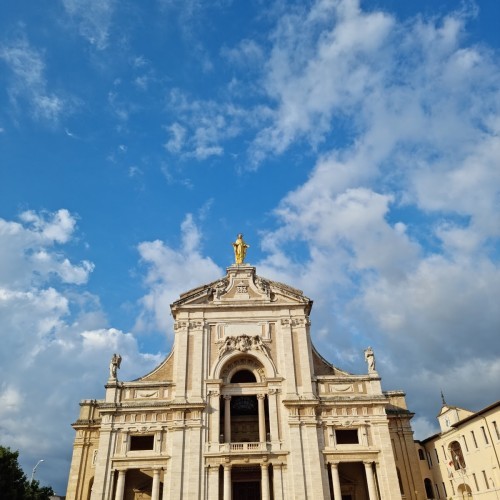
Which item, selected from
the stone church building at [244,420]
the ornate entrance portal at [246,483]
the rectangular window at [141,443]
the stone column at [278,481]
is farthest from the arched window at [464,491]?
the rectangular window at [141,443]

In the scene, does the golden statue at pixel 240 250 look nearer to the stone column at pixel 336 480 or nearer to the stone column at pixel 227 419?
the stone column at pixel 227 419

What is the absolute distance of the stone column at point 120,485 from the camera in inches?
1348

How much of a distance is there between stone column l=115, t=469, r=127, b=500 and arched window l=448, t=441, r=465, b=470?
28960 millimetres

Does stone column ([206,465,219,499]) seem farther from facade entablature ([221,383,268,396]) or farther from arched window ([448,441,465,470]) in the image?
arched window ([448,441,465,470])

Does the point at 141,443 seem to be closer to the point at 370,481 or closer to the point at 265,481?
the point at 265,481

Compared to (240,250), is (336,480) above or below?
below

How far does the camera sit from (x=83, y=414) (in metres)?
41.5

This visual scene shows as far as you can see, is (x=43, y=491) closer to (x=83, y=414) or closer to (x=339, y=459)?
(x=83, y=414)

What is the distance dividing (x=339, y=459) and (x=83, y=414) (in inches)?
841

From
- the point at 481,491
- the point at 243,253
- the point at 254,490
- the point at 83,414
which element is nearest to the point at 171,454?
the point at 254,490

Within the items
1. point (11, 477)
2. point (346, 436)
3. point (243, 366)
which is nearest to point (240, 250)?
point (243, 366)

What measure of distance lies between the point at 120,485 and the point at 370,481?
17636 mm

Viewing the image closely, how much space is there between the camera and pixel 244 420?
40406 mm

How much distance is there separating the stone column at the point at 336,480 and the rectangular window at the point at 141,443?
13612mm
